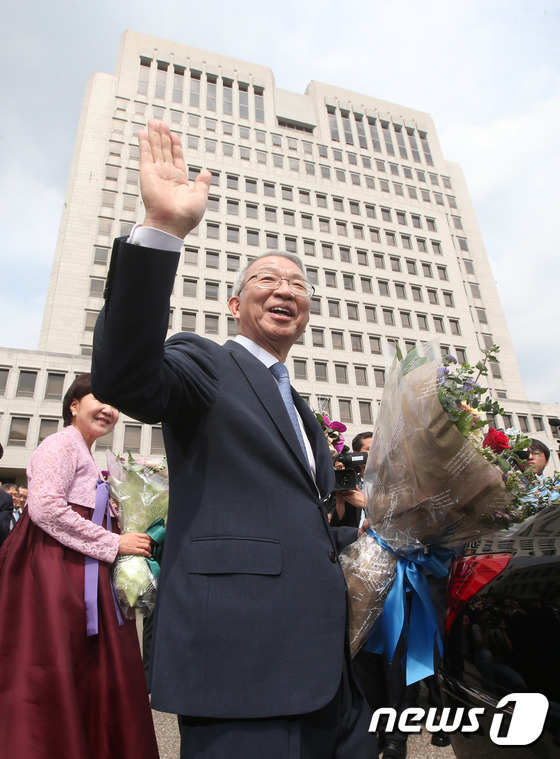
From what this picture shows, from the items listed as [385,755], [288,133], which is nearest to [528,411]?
[288,133]

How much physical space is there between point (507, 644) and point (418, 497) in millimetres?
492

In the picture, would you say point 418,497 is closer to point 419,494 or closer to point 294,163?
point 419,494

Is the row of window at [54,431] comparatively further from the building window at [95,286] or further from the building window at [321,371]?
the building window at [321,371]

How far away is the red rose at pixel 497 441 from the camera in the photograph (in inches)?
60.8

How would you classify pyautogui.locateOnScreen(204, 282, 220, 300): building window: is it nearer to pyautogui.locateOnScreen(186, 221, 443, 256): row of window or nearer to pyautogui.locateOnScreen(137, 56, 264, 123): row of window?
pyautogui.locateOnScreen(186, 221, 443, 256): row of window

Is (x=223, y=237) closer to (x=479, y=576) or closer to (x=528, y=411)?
(x=528, y=411)

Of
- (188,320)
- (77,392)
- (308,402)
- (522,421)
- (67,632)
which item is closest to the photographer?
(67,632)

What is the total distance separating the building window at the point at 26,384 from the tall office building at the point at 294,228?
0.28 ft

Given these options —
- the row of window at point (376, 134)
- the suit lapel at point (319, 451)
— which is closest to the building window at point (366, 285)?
the row of window at point (376, 134)

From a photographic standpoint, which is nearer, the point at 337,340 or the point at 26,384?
the point at 26,384

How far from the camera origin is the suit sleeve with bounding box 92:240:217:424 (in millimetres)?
1039

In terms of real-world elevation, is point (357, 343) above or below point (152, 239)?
above

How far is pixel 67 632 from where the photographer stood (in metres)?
2.12

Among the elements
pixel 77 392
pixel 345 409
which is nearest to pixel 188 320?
pixel 345 409
